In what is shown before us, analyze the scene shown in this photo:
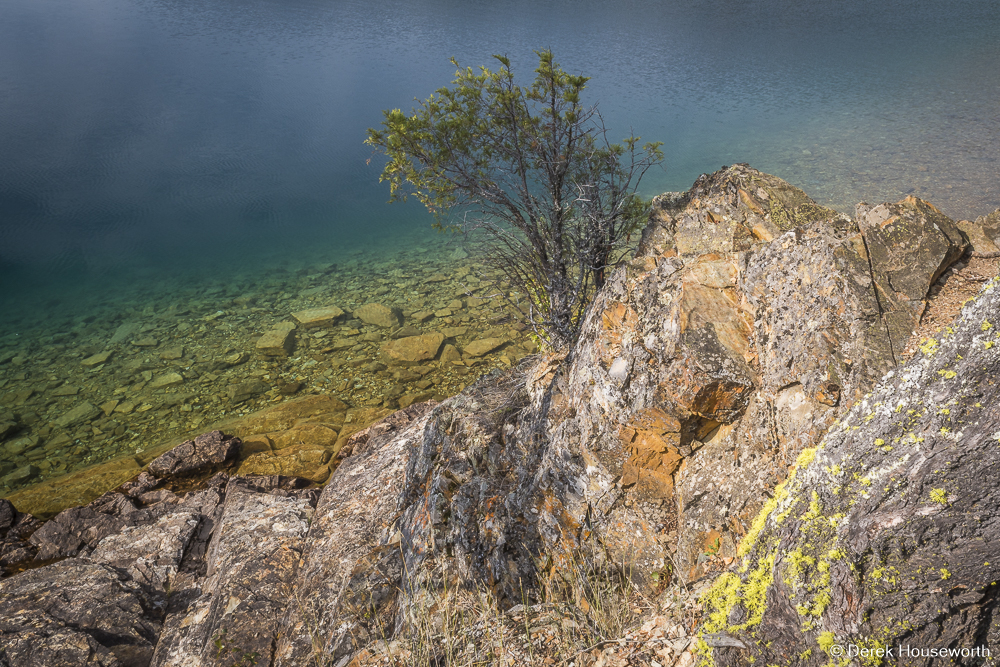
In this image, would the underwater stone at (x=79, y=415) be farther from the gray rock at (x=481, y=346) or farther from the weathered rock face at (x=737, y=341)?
the weathered rock face at (x=737, y=341)

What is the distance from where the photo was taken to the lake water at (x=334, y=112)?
84.9 ft

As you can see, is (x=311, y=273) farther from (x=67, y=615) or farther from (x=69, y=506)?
(x=67, y=615)

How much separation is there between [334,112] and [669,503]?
178 ft

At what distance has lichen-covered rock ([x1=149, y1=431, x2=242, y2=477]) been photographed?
1069 centimetres

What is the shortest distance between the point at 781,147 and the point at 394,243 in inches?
1037

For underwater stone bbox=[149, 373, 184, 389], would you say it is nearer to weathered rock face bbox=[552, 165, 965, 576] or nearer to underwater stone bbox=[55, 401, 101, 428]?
underwater stone bbox=[55, 401, 101, 428]

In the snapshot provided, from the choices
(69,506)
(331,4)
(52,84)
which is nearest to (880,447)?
(69,506)

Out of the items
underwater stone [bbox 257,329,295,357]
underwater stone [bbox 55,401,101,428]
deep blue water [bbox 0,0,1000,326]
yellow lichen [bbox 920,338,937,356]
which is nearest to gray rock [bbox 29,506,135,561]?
underwater stone [bbox 55,401,101,428]

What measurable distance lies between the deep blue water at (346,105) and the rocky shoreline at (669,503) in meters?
20.4

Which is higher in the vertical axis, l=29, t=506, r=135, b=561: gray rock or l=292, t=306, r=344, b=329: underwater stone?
l=292, t=306, r=344, b=329: underwater stone

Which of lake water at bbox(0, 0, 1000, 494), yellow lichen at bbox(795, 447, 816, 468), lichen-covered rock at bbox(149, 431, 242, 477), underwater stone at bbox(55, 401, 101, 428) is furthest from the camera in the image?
lake water at bbox(0, 0, 1000, 494)

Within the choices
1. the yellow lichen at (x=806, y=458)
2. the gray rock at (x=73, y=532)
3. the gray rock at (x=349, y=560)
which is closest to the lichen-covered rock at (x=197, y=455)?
the gray rock at (x=73, y=532)

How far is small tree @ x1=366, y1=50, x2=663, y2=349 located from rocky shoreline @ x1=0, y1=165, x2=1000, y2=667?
1.68m

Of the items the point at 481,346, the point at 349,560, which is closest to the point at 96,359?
the point at 481,346
